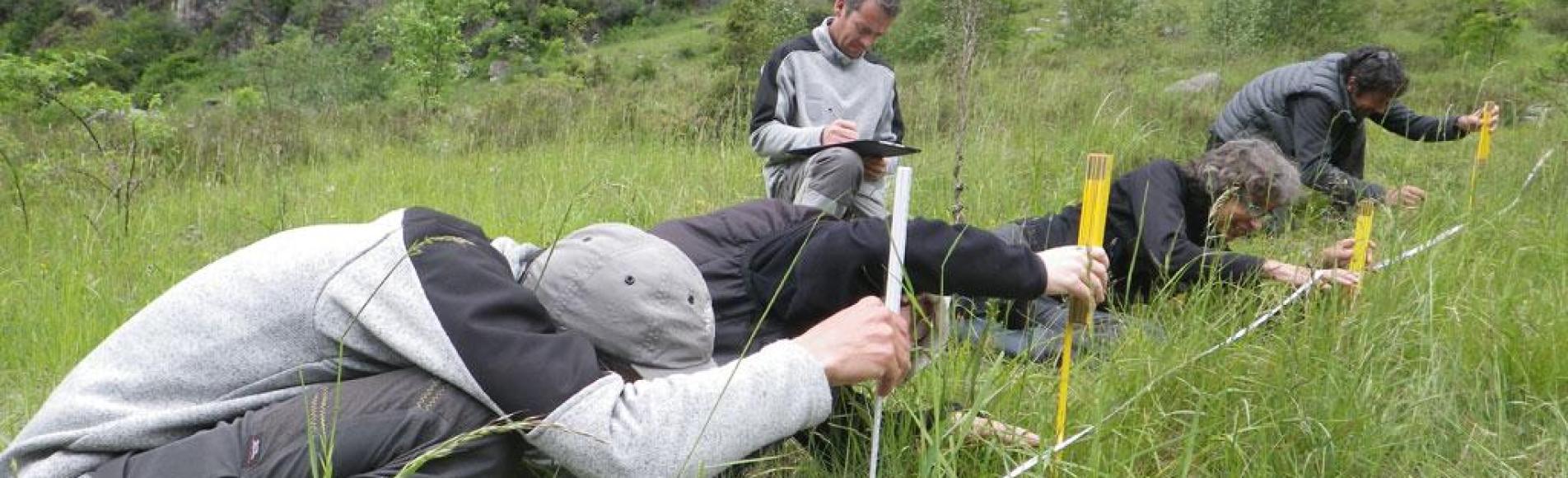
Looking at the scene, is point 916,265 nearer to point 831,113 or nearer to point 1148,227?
point 1148,227

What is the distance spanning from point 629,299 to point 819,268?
1.38 feet

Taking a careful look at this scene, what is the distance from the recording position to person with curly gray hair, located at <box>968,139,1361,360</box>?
2758mm

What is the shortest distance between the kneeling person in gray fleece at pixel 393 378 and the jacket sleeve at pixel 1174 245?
1517 mm

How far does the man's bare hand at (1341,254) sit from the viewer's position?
2.68 metres

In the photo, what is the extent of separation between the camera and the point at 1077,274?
176cm

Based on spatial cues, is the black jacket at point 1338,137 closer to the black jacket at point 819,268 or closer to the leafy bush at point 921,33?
the black jacket at point 819,268

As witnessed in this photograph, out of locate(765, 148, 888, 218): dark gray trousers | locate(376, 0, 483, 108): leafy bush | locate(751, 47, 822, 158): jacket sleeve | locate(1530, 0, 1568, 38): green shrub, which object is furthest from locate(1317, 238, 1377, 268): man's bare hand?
locate(1530, 0, 1568, 38): green shrub

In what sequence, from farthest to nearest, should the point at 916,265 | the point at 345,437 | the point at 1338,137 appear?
the point at 1338,137, the point at 916,265, the point at 345,437

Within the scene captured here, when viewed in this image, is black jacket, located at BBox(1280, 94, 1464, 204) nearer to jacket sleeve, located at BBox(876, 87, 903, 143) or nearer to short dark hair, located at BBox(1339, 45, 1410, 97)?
short dark hair, located at BBox(1339, 45, 1410, 97)

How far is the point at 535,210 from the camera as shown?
4.52 m

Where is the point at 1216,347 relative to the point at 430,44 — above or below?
above

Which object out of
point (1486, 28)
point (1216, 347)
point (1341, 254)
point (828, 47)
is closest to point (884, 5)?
point (828, 47)

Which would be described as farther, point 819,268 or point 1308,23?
point 1308,23

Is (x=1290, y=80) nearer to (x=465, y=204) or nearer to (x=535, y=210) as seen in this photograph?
(x=535, y=210)
